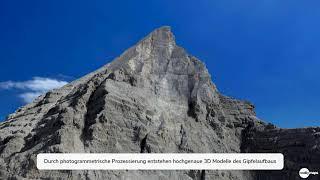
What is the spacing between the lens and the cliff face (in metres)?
85.2

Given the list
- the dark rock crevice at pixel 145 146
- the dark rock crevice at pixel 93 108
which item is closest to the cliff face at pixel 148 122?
the dark rock crevice at pixel 145 146

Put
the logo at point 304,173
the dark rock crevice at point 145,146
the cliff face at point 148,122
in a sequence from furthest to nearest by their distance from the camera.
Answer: the dark rock crevice at point 145,146 → the cliff face at point 148,122 → the logo at point 304,173

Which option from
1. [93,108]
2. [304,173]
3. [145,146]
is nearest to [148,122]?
[145,146]

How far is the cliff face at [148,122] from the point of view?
85188mm

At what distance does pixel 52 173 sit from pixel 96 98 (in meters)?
16.8

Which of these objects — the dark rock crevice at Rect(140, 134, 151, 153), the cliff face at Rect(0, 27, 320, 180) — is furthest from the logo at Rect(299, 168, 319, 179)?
the dark rock crevice at Rect(140, 134, 151, 153)

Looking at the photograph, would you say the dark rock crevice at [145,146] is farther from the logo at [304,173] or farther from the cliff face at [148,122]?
the logo at [304,173]

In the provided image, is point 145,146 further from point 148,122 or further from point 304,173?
point 304,173

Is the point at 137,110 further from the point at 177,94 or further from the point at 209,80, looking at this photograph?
the point at 209,80

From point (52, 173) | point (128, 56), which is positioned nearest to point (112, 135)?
point (52, 173)

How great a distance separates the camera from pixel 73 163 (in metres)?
78.9

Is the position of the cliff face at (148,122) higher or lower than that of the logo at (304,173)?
higher

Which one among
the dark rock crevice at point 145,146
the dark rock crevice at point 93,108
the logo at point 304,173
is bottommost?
the logo at point 304,173

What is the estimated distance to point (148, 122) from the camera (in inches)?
3620
